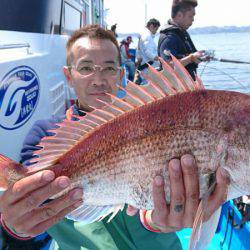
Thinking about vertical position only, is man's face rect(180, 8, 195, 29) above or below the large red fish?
above

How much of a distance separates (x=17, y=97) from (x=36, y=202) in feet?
3.22

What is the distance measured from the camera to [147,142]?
4.81 ft

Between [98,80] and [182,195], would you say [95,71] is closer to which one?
[98,80]

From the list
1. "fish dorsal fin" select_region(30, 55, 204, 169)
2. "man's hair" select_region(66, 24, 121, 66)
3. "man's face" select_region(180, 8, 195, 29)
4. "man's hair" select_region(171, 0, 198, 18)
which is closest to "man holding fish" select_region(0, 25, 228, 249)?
"man's hair" select_region(66, 24, 121, 66)

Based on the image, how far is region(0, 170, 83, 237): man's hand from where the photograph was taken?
4.59 ft

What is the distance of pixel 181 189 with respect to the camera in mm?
1493

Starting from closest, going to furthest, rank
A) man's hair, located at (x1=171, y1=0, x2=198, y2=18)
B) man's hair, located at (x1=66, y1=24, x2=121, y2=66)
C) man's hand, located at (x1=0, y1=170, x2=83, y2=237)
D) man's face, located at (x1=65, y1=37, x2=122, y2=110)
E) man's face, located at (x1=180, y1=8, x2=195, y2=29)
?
man's hand, located at (x1=0, y1=170, x2=83, y2=237) < man's face, located at (x1=65, y1=37, x2=122, y2=110) < man's hair, located at (x1=66, y1=24, x2=121, y2=66) < man's hair, located at (x1=171, y1=0, x2=198, y2=18) < man's face, located at (x1=180, y1=8, x2=195, y2=29)

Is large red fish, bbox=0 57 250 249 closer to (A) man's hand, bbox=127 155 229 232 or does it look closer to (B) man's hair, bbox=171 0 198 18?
(A) man's hand, bbox=127 155 229 232

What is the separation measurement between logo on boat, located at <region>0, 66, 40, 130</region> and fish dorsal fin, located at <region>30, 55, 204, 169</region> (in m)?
0.64

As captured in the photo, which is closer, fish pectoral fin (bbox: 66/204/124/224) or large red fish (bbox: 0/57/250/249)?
large red fish (bbox: 0/57/250/249)

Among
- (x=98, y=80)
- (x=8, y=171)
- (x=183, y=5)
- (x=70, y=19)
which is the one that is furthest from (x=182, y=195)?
(x=183, y=5)

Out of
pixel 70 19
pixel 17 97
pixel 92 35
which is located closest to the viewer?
pixel 17 97

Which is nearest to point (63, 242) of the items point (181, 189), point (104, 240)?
point (104, 240)

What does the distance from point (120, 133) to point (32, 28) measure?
203cm
